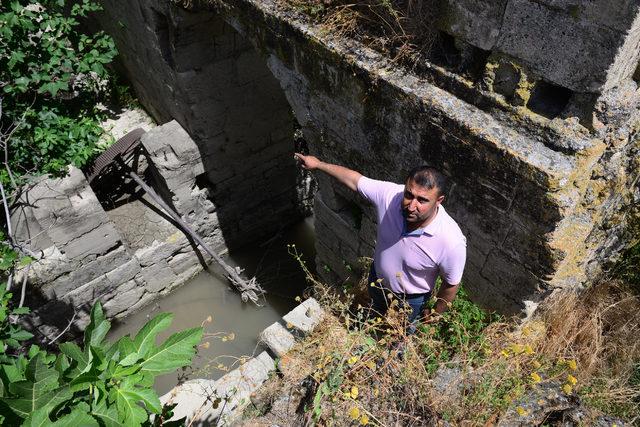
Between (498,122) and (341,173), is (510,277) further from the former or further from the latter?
(341,173)

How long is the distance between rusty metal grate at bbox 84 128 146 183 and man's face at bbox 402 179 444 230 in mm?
4211

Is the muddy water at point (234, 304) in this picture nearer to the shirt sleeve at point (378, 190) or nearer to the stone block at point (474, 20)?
the shirt sleeve at point (378, 190)

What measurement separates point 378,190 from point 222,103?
3.23 metres

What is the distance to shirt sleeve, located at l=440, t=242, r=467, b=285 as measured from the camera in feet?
8.55

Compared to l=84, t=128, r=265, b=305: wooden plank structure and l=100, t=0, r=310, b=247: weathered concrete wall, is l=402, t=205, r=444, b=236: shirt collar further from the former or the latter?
l=100, t=0, r=310, b=247: weathered concrete wall

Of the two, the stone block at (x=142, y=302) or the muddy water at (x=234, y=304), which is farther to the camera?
the stone block at (x=142, y=302)

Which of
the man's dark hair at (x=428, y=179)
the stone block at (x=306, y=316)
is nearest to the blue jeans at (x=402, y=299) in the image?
the stone block at (x=306, y=316)

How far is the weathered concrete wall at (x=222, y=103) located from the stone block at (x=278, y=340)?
294 cm

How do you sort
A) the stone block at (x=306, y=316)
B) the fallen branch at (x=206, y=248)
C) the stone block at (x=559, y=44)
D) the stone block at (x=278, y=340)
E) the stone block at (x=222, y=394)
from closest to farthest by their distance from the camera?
the stone block at (x=559, y=44)
the stone block at (x=222, y=394)
the stone block at (x=278, y=340)
the stone block at (x=306, y=316)
the fallen branch at (x=206, y=248)

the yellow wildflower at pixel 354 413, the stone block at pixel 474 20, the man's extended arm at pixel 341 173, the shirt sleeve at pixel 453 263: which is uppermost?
the stone block at pixel 474 20

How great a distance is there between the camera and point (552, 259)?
8.25ft

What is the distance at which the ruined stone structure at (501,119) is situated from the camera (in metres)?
2.16

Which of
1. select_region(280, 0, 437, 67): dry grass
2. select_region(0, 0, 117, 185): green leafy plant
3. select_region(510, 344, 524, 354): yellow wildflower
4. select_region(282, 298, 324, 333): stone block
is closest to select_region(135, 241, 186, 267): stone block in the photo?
select_region(0, 0, 117, 185): green leafy plant

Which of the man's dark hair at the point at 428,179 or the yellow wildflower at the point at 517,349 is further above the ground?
the man's dark hair at the point at 428,179
